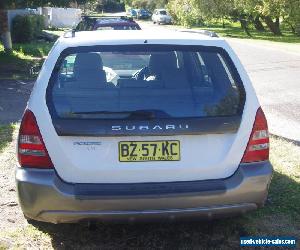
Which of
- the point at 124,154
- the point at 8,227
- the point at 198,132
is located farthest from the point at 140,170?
the point at 8,227

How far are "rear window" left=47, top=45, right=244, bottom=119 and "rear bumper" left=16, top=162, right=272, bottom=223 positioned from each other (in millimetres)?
481

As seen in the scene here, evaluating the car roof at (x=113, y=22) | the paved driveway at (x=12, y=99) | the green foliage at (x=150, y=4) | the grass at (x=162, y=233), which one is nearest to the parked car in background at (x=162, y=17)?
the green foliage at (x=150, y=4)

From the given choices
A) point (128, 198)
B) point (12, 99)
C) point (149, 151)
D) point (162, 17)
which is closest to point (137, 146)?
point (149, 151)

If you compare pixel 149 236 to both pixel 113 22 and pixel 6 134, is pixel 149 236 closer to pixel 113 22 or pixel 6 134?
pixel 6 134

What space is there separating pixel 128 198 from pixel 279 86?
10.1m

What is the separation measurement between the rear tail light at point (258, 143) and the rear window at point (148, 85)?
0.17 metres

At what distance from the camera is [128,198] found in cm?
340

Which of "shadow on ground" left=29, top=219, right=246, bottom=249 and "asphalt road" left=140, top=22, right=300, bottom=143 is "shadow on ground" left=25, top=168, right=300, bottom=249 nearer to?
"shadow on ground" left=29, top=219, right=246, bottom=249

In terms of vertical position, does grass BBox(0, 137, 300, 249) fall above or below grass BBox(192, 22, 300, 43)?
above

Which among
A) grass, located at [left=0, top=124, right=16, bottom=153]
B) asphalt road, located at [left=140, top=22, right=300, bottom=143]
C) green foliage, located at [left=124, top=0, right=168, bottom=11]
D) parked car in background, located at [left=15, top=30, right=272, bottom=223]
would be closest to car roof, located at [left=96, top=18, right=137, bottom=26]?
asphalt road, located at [left=140, top=22, right=300, bottom=143]

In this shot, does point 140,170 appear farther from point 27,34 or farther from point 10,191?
point 27,34

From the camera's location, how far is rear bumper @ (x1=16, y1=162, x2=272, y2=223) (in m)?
3.41

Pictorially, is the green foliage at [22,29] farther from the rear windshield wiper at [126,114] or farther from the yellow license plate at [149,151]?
the yellow license plate at [149,151]

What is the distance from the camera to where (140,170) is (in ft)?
11.4
